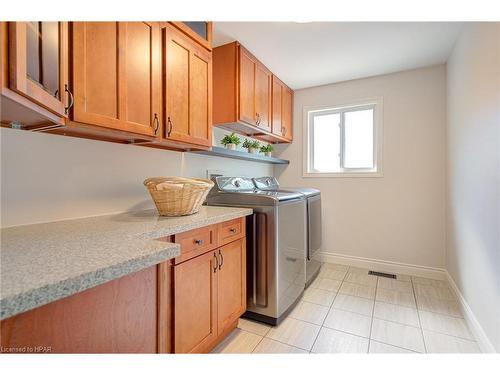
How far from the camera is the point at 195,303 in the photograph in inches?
51.3

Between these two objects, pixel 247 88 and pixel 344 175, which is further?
pixel 344 175

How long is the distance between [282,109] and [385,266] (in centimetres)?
224

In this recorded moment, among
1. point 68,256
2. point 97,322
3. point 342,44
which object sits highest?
point 342,44

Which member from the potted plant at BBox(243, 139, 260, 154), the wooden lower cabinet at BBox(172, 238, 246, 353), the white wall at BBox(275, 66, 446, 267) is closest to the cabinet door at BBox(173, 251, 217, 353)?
Result: the wooden lower cabinet at BBox(172, 238, 246, 353)

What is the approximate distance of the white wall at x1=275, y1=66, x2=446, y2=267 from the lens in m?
2.57

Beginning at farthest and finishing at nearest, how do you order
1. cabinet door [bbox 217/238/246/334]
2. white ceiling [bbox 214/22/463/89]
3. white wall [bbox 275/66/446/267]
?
white wall [bbox 275/66/446/267], white ceiling [bbox 214/22/463/89], cabinet door [bbox 217/238/246/334]

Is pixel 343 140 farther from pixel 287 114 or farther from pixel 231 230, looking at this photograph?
pixel 231 230

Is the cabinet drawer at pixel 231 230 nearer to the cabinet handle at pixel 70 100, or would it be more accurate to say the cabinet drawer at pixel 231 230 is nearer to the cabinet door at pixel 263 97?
the cabinet handle at pixel 70 100

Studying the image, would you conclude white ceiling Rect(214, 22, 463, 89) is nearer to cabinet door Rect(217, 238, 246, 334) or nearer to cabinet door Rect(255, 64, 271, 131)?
cabinet door Rect(255, 64, 271, 131)

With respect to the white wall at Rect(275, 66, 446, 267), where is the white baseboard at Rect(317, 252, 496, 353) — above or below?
below

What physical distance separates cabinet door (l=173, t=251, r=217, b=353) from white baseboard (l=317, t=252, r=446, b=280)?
163 centimetres

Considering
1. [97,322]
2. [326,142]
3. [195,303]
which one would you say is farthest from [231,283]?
[326,142]

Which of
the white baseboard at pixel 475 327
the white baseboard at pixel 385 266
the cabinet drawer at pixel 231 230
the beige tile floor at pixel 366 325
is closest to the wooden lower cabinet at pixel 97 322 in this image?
the cabinet drawer at pixel 231 230

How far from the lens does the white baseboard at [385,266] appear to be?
258 centimetres
